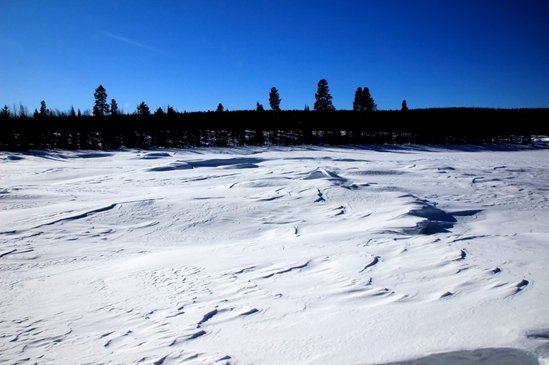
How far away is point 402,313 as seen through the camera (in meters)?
3.45

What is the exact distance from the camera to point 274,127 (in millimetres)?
43406

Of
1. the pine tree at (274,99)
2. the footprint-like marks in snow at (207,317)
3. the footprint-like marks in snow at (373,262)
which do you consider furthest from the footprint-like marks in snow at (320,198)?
the pine tree at (274,99)

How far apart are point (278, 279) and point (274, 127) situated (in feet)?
130

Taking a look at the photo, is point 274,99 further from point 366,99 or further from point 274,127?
point 366,99

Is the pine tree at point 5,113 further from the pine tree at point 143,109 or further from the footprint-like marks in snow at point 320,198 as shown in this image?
the footprint-like marks in snow at point 320,198

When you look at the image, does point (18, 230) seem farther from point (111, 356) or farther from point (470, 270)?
point (470, 270)

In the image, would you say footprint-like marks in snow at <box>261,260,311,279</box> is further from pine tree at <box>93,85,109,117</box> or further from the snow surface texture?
pine tree at <box>93,85,109,117</box>

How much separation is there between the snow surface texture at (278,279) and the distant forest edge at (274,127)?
29.5m

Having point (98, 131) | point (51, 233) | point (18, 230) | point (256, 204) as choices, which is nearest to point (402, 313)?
point (256, 204)

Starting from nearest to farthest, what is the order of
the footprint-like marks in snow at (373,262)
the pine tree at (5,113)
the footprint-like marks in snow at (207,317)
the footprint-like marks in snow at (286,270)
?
the footprint-like marks in snow at (207,317), the footprint-like marks in snow at (286,270), the footprint-like marks in snow at (373,262), the pine tree at (5,113)

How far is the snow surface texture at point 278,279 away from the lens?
3008mm

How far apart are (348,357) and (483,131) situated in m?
47.1

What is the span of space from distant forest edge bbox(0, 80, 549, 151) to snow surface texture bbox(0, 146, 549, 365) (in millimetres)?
29547

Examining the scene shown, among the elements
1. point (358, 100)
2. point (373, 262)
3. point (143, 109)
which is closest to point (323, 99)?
point (358, 100)
